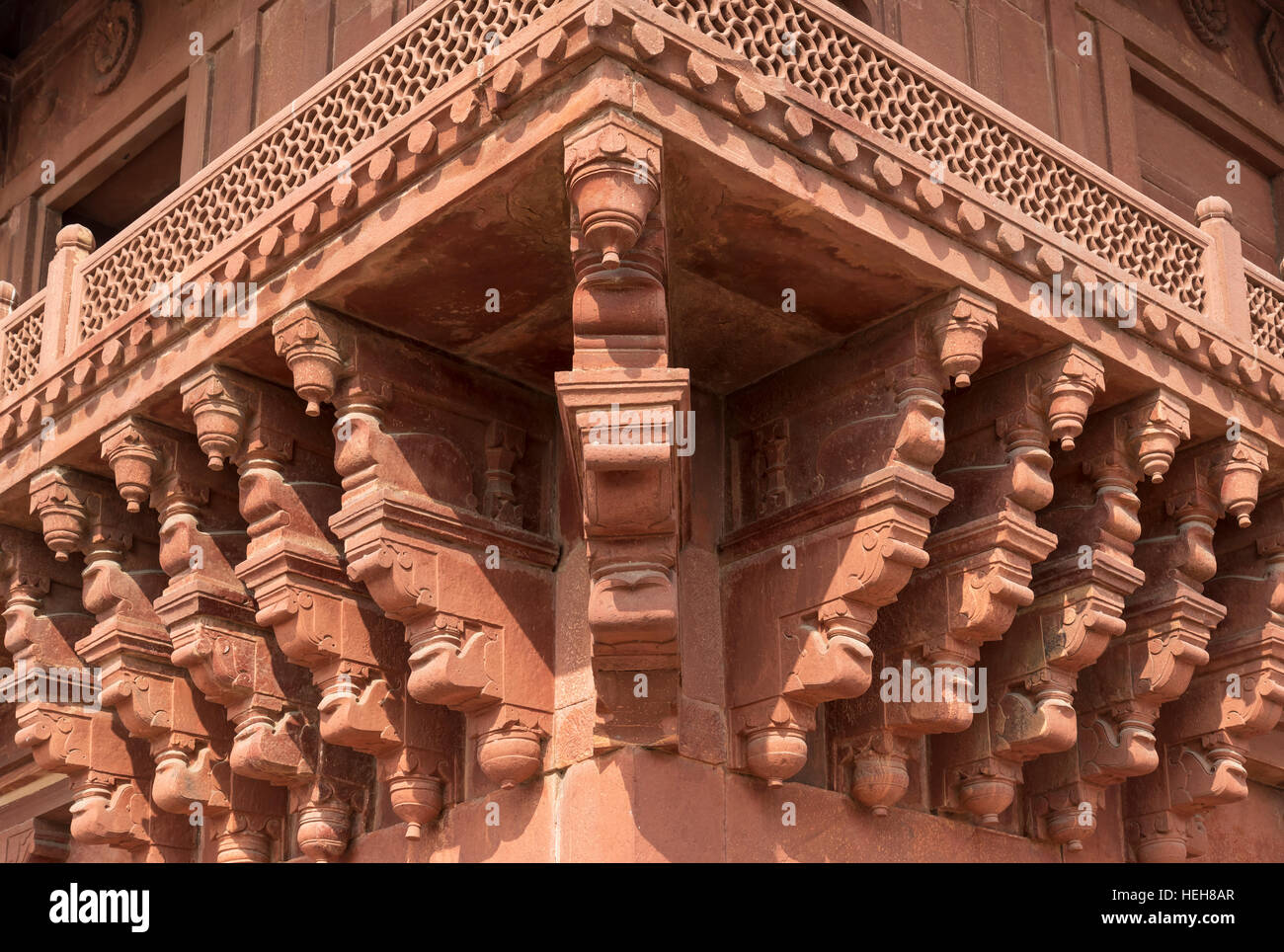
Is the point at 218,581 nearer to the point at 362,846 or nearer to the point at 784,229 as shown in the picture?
the point at 362,846

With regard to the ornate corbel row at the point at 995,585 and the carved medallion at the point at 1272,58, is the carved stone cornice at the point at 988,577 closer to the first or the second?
the ornate corbel row at the point at 995,585

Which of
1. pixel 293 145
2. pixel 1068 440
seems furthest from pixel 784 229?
pixel 293 145

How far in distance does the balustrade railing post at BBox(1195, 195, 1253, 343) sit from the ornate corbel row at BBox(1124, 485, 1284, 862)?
0.58m

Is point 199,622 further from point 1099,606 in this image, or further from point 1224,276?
point 1224,276

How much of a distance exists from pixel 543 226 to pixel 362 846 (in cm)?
262

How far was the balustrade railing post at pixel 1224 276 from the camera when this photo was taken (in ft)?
28.7

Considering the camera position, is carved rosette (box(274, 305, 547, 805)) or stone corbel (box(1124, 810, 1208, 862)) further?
stone corbel (box(1124, 810, 1208, 862))

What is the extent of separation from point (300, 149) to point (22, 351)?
204 cm

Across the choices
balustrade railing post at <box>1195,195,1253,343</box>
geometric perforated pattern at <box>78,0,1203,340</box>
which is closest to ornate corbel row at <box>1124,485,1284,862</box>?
balustrade railing post at <box>1195,195,1253,343</box>

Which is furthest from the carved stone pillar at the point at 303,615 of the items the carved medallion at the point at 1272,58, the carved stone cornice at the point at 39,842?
the carved medallion at the point at 1272,58

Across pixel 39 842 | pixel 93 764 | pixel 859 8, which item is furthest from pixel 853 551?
pixel 39 842

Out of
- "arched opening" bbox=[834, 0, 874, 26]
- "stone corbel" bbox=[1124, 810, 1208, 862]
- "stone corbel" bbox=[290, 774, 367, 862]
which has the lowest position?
"stone corbel" bbox=[1124, 810, 1208, 862]

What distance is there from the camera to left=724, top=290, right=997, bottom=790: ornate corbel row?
7.56 meters

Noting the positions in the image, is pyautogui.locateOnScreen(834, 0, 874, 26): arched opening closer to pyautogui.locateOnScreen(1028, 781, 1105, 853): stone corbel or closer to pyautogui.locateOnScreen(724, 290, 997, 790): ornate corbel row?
pyautogui.locateOnScreen(724, 290, 997, 790): ornate corbel row
